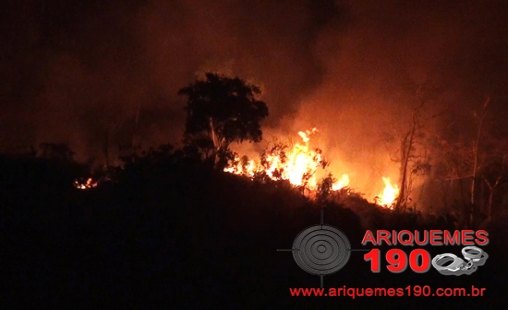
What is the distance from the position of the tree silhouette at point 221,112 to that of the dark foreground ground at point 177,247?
3.20m

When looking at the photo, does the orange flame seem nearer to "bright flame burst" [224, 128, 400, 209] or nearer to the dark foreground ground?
"bright flame burst" [224, 128, 400, 209]

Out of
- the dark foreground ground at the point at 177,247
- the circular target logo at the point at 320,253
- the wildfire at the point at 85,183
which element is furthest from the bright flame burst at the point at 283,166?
the circular target logo at the point at 320,253

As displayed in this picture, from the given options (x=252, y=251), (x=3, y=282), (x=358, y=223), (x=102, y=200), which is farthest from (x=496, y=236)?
(x=3, y=282)

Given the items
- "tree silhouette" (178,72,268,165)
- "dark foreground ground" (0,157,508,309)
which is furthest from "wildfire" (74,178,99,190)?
"tree silhouette" (178,72,268,165)

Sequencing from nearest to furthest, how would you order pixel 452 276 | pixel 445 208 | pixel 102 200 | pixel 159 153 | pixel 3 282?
pixel 3 282, pixel 452 276, pixel 102 200, pixel 159 153, pixel 445 208

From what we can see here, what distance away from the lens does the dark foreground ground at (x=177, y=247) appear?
10.3 meters

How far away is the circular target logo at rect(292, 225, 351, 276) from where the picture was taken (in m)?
10.9

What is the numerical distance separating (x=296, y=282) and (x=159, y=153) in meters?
6.21

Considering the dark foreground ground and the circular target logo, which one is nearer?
the dark foreground ground

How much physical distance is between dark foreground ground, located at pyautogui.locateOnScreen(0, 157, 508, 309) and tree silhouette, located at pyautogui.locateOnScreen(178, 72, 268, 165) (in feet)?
10.5

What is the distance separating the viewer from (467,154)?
24625mm

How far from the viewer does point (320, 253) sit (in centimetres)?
Result: 1092

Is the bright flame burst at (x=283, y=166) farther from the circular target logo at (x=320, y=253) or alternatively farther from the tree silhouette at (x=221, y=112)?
the circular target logo at (x=320, y=253)

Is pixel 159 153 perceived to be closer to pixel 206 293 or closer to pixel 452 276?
pixel 206 293
